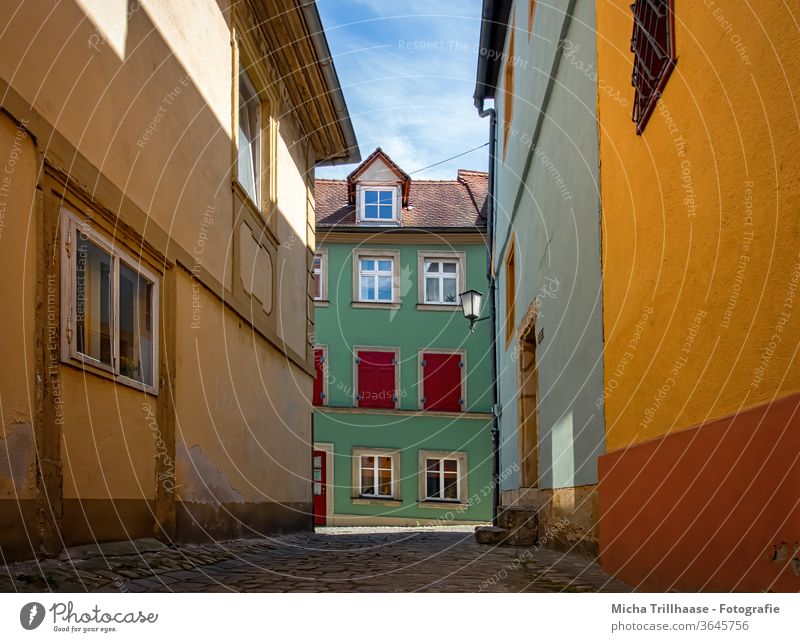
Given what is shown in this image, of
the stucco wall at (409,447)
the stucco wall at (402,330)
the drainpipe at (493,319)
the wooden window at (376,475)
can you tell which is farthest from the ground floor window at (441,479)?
the drainpipe at (493,319)

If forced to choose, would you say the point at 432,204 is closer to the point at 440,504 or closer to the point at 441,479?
the point at 441,479

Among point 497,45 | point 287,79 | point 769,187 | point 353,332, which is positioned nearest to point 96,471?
point 769,187

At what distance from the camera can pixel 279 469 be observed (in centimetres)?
1038

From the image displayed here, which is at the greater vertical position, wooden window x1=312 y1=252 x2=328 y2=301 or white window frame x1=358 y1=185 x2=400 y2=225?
white window frame x1=358 y1=185 x2=400 y2=225

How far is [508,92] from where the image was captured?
13.1m

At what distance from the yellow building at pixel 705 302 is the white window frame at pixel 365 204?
19.8 m

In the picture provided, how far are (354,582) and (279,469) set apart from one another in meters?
5.71

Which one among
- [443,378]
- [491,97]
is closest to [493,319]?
[491,97]

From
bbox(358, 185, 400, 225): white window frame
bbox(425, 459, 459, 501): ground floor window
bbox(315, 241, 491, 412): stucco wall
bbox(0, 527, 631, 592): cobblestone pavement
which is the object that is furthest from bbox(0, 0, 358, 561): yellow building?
bbox(358, 185, 400, 225): white window frame

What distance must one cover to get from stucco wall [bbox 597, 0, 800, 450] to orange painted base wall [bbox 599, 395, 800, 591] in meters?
0.11

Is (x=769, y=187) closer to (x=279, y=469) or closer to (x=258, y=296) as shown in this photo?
(x=258, y=296)

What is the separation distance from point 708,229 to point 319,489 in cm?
2035

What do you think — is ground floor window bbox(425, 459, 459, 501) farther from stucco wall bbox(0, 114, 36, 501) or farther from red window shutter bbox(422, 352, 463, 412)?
stucco wall bbox(0, 114, 36, 501)

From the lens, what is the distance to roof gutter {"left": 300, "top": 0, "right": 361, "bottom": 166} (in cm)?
992
